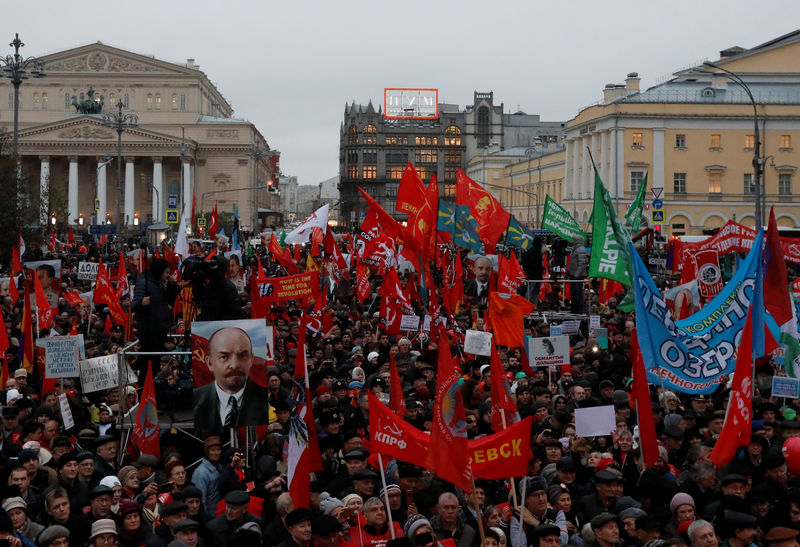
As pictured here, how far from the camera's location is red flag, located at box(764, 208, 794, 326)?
37.2 ft

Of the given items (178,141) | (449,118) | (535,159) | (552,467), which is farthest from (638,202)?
(449,118)

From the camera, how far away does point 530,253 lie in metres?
24.5

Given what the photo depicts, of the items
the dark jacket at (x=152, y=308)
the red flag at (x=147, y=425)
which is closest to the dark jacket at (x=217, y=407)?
the red flag at (x=147, y=425)

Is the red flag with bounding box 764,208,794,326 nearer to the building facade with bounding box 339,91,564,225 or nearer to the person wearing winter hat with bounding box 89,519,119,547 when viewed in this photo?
the person wearing winter hat with bounding box 89,519,119,547

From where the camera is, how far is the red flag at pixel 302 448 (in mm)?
7262

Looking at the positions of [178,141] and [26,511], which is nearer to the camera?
[26,511]

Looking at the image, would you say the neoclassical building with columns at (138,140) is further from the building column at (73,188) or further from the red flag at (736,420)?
the red flag at (736,420)

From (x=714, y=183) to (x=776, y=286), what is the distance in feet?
170

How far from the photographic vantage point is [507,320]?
14.3 m

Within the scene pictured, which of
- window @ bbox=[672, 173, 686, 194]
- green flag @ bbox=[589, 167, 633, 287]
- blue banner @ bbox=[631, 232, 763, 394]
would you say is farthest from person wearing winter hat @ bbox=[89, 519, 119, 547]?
window @ bbox=[672, 173, 686, 194]

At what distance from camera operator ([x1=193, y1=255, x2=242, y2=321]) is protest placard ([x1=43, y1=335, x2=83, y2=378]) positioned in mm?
1559

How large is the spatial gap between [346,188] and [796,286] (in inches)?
4804

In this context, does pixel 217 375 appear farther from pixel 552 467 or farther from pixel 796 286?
pixel 796 286

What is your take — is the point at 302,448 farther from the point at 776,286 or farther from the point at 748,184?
the point at 748,184
